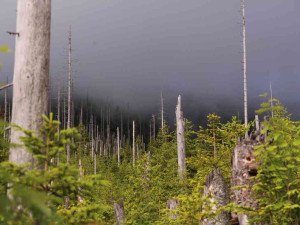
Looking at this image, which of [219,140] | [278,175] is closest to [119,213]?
[219,140]

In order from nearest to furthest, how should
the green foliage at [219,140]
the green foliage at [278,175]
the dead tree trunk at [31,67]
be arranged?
the dead tree trunk at [31,67] → the green foliage at [278,175] → the green foliage at [219,140]

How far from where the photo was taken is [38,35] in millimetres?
4957

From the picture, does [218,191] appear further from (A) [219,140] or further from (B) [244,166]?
(A) [219,140]

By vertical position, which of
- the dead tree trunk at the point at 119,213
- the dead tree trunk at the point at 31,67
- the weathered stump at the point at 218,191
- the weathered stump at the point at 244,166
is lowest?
the dead tree trunk at the point at 119,213

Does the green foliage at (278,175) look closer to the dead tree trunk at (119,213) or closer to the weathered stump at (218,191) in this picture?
the weathered stump at (218,191)

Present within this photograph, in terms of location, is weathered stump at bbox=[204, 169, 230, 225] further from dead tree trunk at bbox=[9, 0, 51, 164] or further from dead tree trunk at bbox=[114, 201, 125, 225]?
dead tree trunk at bbox=[9, 0, 51, 164]

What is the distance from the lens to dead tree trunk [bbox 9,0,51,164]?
473cm

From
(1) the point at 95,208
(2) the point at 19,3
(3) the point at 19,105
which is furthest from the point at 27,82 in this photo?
(1) the point at 95,208

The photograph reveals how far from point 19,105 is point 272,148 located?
4.49 meters

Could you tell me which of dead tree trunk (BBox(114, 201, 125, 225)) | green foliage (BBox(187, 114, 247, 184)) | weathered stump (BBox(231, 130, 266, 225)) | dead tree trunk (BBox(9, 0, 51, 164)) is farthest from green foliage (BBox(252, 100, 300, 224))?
dead tree trunk (BBox(114, 201, 125, 225))

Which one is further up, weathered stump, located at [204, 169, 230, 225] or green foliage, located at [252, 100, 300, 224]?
green foliage, located at [252, 100, 300, 224]

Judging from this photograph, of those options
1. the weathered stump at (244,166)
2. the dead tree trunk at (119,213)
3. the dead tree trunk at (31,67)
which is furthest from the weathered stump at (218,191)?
the dead tree trunk at (31,67)

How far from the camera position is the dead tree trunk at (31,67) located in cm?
473

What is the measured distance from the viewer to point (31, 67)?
4875 mm
